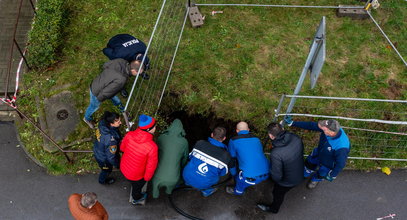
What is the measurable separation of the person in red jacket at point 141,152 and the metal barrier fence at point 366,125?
9.32 ft

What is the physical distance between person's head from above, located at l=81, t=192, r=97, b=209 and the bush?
442cm

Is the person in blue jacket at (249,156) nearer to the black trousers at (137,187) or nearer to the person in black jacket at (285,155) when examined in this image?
the person in black jacket at (285,155)

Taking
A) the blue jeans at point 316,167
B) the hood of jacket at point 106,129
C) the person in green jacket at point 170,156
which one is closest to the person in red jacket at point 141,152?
the person in green jacket at point 170,156

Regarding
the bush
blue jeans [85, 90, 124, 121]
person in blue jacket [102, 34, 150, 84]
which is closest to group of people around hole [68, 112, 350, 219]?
blue jeans [85, 90, 124, 121]

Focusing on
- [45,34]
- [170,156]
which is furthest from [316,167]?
[45,34]

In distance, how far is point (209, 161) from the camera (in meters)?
4.35

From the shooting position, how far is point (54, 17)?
746 cm

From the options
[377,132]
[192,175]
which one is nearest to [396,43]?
[377,132]

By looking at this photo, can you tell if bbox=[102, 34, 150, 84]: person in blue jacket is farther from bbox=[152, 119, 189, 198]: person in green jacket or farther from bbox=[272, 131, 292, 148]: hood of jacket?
bbox=[272, 131, 292, 148]: hood of jacket

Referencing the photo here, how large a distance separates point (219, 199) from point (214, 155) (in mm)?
1608

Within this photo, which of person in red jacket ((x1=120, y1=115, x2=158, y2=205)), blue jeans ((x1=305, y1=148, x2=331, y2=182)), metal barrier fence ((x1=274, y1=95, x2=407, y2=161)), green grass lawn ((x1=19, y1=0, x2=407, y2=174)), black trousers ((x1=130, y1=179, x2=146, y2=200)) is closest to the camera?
person in red jacket ((x1=120, y1=115, x2=158, y2=205))

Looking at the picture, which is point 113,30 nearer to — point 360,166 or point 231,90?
point 231,90

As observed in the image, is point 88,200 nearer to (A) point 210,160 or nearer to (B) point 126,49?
(A) point 210,160

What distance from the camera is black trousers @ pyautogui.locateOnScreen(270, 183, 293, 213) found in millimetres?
4755
